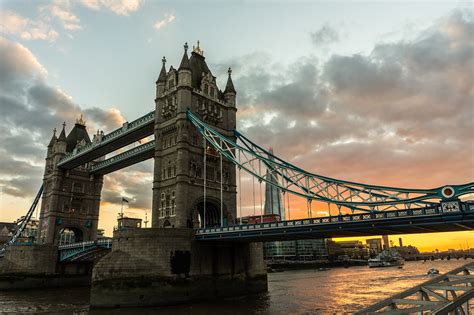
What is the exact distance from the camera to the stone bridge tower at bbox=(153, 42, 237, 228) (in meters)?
45.2

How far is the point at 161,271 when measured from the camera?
1416 inches

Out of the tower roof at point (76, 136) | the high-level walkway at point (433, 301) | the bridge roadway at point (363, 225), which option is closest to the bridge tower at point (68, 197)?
the tower roof at point (76, 136)

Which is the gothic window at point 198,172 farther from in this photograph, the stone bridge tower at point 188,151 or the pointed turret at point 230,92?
the pointed turret at point 230,92

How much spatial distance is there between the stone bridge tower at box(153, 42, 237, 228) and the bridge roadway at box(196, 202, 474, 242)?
721 centimetres

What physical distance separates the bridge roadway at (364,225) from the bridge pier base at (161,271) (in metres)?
2.88

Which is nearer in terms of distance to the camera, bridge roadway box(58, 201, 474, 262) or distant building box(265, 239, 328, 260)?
bridge roadway box(58, 201, 474, 262)

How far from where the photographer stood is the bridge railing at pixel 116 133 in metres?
53.9

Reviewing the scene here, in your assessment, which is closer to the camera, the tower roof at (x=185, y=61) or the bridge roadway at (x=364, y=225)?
the bridge roadway at (x=364, y=225)

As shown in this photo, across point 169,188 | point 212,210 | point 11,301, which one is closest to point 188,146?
point 169,188

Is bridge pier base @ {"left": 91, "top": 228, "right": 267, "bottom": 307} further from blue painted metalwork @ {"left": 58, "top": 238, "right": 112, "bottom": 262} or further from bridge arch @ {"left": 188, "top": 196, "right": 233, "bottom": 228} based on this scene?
blue painted metalwork @ {"left": 58, "top": 238, "right": 112, "bottom": 262}

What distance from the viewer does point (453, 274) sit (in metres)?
11.1

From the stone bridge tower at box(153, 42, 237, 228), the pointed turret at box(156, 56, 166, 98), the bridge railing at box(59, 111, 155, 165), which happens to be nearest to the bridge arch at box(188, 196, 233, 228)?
the stone bridge tower at box(153, 42, 237, 228)

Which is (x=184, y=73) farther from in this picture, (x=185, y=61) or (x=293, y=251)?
(x=293, y=251)

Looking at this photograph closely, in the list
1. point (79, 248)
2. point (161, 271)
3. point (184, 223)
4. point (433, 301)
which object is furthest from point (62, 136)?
point (433, 301)
